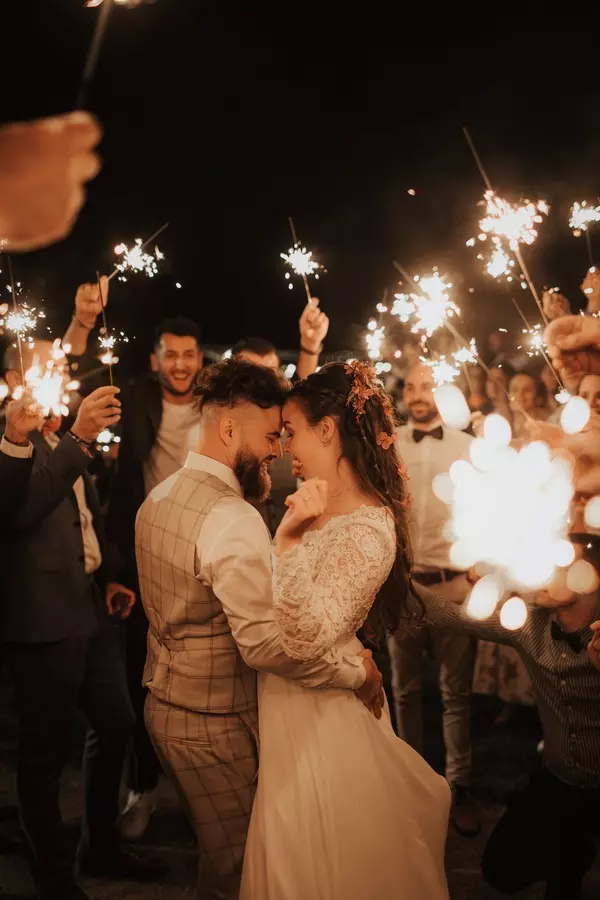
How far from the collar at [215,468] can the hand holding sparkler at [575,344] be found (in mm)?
2031

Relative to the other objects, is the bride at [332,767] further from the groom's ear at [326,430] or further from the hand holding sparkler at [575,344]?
the hand holding sparkler at [575,344]

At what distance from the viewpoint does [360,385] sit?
8.43 ft

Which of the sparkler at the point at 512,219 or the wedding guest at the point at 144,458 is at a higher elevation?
the sparkler at the point at 512,219

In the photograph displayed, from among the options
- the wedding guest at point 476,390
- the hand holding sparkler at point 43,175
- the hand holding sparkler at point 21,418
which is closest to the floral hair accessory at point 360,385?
the hand holding sparkler at point 21,418

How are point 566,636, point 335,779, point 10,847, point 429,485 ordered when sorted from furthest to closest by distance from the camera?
point 429,485 → point 10,847 → point 566,636 → point 335,779

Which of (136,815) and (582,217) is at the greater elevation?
(582,217)

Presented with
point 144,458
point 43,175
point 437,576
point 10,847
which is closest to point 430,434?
point 437,576

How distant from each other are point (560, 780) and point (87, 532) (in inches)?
93.1

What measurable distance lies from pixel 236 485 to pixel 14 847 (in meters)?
2.59

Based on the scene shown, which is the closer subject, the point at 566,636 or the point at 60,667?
the point at 566,636

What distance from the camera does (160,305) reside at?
377 inches

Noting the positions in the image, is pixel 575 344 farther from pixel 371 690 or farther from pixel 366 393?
pixel 371 690

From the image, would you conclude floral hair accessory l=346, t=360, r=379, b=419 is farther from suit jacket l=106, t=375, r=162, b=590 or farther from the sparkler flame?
the sparkler flame

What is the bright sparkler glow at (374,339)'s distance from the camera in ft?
24.9
